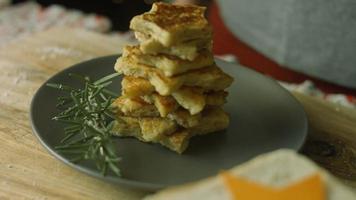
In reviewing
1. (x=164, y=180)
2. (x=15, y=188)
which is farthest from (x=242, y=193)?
(x=15, y=188)

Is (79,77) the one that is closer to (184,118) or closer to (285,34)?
(184,118)

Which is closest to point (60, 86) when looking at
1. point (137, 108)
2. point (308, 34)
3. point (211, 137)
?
A: point (137, 108)

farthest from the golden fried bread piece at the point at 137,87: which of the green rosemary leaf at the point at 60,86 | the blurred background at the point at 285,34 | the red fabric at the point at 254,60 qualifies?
the red fabric at the point at 254,60

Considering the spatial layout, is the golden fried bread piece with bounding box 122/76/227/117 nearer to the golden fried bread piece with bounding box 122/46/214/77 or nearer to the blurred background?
the golden fried bread piece with bounding box 122/46/214/77

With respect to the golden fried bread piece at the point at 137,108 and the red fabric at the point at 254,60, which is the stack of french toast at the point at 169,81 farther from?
the red fabric at the point at 254,60

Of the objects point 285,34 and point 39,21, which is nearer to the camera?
point 285,34

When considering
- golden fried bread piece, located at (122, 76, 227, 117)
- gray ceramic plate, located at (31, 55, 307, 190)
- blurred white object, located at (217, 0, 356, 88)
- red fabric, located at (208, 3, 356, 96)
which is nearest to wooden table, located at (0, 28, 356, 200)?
gray ceramic plate, located at (31, 55, 307, 190)

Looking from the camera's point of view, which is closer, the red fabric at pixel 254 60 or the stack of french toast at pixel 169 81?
the stack of french toast at pixel 169 81
